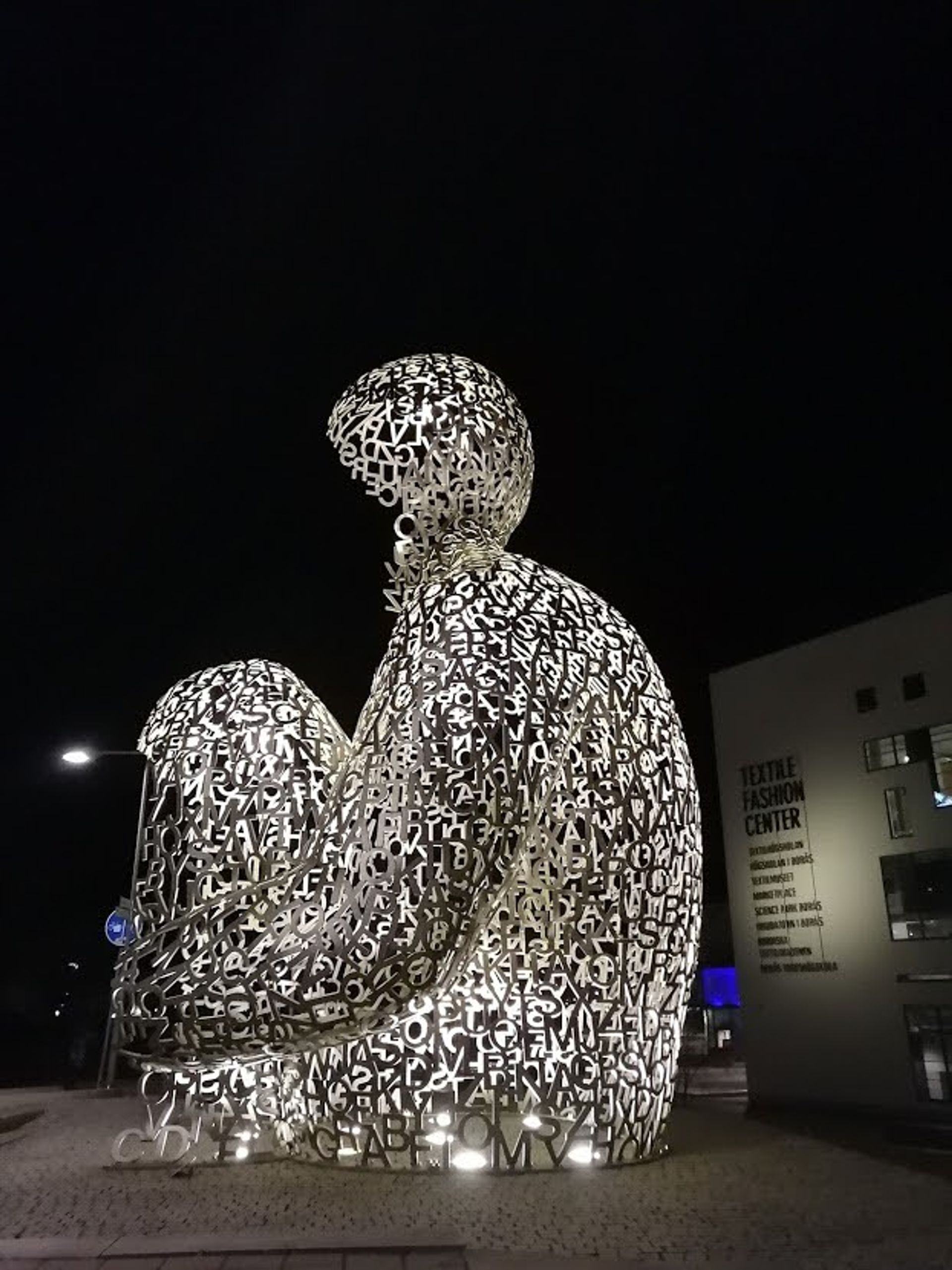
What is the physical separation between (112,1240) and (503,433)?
4.60m

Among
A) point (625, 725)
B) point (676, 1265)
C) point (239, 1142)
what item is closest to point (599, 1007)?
point (625, 725)

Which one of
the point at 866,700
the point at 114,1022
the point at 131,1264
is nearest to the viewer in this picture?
the point at 131,1264

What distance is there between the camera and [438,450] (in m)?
6.66

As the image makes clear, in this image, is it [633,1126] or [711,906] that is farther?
[711,906]

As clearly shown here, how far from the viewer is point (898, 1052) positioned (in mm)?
10367

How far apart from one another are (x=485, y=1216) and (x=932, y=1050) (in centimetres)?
689

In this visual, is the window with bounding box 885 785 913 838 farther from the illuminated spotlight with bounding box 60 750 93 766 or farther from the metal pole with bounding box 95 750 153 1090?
the illuminated spotlight with bounding box 60 750 93 766

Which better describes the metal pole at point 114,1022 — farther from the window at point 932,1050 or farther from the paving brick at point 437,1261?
the window at point 932,1050

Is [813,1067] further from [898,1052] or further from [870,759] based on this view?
[870,759]

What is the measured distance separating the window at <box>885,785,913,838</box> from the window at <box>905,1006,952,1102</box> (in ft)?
5.20

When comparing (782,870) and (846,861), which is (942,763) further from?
(782,870)

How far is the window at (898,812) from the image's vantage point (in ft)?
35.2

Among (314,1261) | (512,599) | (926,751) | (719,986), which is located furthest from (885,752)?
(719,986)

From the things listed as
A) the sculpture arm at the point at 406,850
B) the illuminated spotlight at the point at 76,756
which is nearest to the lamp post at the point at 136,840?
the illuminated spotlight at the point at 76,756
